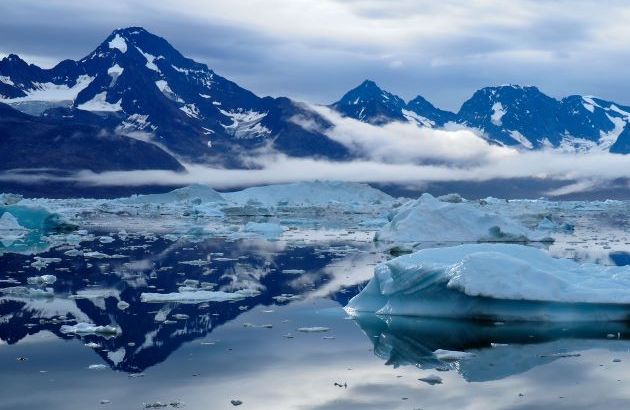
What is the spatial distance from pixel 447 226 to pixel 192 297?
51.2 feet

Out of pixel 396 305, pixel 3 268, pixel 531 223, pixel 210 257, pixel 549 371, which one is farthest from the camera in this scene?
pixel 531 223

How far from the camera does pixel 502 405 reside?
7.96 metres

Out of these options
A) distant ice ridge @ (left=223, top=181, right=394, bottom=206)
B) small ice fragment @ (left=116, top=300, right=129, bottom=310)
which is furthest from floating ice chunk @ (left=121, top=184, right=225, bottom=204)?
small ice fragment @ (left=116, top=300, right=129, bottom=310)

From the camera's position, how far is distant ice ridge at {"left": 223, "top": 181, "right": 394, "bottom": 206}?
8100 centimetres

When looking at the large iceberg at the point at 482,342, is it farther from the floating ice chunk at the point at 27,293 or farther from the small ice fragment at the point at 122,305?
the floating ice chunk at the point at 27,293

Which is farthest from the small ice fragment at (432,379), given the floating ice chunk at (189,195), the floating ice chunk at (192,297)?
the floating ice chunk at (189,195)

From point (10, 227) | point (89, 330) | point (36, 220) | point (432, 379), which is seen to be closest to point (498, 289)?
point (432, 379)

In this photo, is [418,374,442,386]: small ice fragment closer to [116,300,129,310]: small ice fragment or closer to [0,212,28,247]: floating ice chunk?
[116,300,129,310]: small ice fragment

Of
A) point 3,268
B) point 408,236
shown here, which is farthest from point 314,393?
A: point 408,236

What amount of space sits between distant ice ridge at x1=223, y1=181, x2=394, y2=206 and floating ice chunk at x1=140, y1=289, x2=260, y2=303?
206ft

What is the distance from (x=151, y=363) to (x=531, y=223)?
Answer: 38.7 metres

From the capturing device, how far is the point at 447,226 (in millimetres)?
28500

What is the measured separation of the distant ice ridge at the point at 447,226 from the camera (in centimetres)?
2828

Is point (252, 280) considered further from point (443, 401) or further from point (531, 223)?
point (531, 223)
